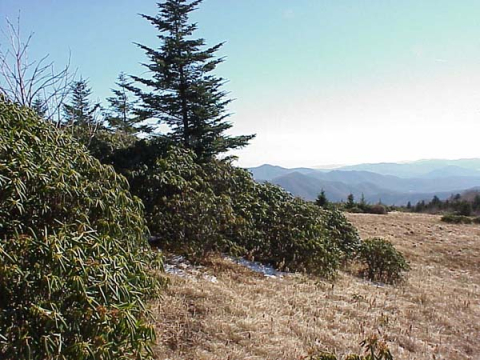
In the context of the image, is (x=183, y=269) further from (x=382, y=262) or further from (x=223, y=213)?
(x=382, y=262)

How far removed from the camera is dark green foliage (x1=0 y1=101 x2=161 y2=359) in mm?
1936

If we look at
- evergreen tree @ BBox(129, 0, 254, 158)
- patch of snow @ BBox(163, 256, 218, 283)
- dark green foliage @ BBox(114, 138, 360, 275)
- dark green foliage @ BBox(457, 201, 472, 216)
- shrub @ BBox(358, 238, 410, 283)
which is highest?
evergreen tree @ BBox(129, 0, 254, 158)

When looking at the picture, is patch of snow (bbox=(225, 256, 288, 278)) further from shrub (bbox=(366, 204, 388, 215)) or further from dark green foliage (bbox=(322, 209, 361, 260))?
shrub (bbox=(366, 204, 388, 215))

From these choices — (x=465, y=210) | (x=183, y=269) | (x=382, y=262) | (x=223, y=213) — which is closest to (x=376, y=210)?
(x=465, y=210)

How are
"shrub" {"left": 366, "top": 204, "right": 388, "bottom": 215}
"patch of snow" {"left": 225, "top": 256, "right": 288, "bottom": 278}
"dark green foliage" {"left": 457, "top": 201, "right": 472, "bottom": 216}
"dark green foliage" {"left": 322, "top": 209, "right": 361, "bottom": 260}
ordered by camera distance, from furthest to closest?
"dark green foliage" {"left": 457, "top": 201, "right": 472, "bottom": 216}
"shrub" {"left": 366, "top": 204, "right": 388, "bottom": 215}
"dark green foliage" {"left": 322, "top": 209, "right": 361, "bottom": 260}
"patch of snow" {"left": 225, "top": 256, "right": 288, "bottom": 278}

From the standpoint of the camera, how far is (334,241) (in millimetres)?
7457

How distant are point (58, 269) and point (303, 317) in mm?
2851

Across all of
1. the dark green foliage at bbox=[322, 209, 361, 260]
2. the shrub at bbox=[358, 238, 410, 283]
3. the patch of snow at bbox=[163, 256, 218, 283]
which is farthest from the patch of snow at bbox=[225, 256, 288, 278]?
the shrub at bbox=[358, 238, 410, 283]

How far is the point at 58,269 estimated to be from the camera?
6.57 feet

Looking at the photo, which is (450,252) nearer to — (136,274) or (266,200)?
(266,200)

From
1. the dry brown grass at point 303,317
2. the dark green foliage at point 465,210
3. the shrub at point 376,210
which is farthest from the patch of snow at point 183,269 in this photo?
the dark green foliage at point 465,210

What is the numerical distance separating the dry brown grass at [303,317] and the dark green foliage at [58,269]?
81 cm

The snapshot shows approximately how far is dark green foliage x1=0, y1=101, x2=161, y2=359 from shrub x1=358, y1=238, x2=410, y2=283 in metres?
5.38

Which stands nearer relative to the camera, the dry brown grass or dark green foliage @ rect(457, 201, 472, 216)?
the dry brown grass
